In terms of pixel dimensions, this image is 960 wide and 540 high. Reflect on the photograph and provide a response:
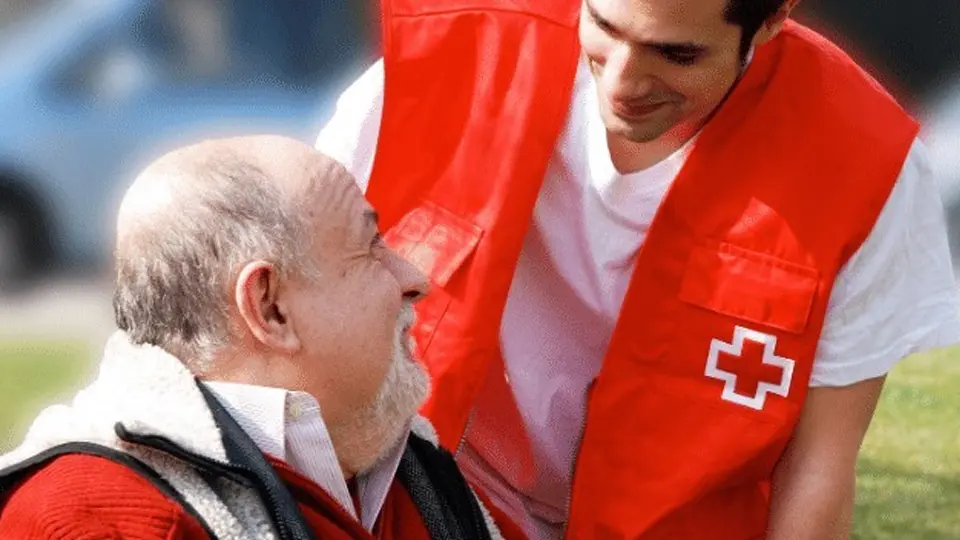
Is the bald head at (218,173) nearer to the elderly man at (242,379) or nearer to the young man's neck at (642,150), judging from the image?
the elderly man at (242,379)

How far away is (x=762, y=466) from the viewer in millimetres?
2693

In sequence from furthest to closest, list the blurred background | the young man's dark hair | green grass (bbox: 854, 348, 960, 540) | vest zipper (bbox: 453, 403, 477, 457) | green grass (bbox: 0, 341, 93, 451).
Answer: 1. the blurred background
2. green grass (bbox: 0, 341, 93, 451)
3. green grass (bbox: 854, 348, 960, 540)
4. vest zipper (bbox: 453, 403, 477, 457)
5. the young man's dark hair

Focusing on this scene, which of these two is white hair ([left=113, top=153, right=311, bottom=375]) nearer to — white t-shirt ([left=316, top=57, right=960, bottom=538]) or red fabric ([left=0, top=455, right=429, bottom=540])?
red fabric ([left=0, top=455, right=429, bottom=540])

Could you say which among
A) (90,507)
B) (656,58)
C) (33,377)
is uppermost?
(656,58)

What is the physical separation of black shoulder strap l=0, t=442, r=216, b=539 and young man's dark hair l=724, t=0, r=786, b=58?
966 mm

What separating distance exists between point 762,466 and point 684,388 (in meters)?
0.18

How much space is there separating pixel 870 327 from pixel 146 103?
404 centimetres

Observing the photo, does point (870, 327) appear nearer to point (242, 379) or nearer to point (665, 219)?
point (665, 219)

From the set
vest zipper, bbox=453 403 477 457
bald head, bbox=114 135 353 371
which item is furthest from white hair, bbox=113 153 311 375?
vest zipper, bbox=453 403 477 457

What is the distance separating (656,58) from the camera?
239cm

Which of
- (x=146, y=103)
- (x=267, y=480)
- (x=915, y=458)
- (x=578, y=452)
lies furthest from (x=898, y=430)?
(x=267, y=480)

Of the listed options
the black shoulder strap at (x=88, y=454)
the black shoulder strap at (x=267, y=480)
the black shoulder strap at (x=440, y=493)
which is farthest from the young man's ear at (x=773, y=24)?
the black shoulder strap at (x=88, y=454)

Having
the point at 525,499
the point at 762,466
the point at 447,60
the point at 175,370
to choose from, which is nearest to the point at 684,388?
the point at 762,466

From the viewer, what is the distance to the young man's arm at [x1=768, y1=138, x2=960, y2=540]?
2.55m
